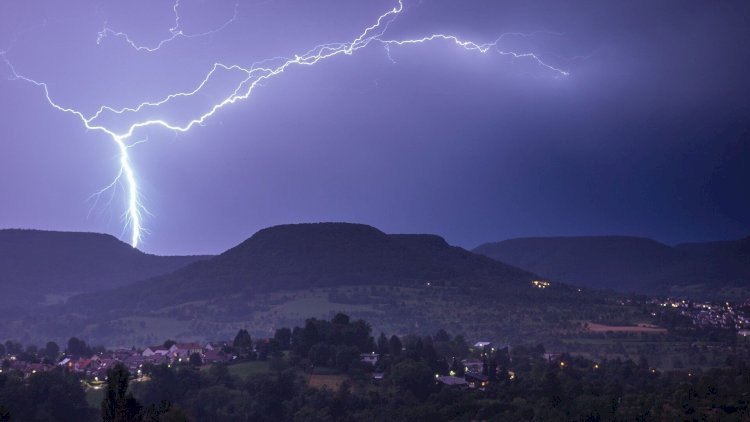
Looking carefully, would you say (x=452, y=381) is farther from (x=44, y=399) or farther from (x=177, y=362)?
(x=44, y=399)

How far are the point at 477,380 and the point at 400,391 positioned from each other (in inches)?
227

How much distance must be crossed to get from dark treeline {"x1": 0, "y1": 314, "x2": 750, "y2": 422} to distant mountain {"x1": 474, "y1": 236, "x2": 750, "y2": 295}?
79.6m

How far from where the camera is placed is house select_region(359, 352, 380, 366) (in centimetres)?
5709

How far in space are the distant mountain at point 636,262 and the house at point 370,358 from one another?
79.8 m

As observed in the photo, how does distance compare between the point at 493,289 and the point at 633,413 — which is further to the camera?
the point at 493,289

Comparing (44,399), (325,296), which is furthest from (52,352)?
(325,296)

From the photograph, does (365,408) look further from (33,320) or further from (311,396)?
(33,320)

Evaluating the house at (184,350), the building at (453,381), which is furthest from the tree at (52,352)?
the building at (453,381)

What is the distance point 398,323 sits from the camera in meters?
96.5

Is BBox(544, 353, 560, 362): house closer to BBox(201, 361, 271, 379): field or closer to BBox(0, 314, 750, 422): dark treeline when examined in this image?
BBox(0, 314, 750, 422): dark treeline

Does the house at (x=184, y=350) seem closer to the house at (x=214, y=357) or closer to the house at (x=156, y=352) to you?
the house at (x=156, y=352)

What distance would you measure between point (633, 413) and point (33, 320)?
3765 inches

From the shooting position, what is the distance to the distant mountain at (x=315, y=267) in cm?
11594

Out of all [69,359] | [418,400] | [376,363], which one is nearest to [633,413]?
[418,400]
